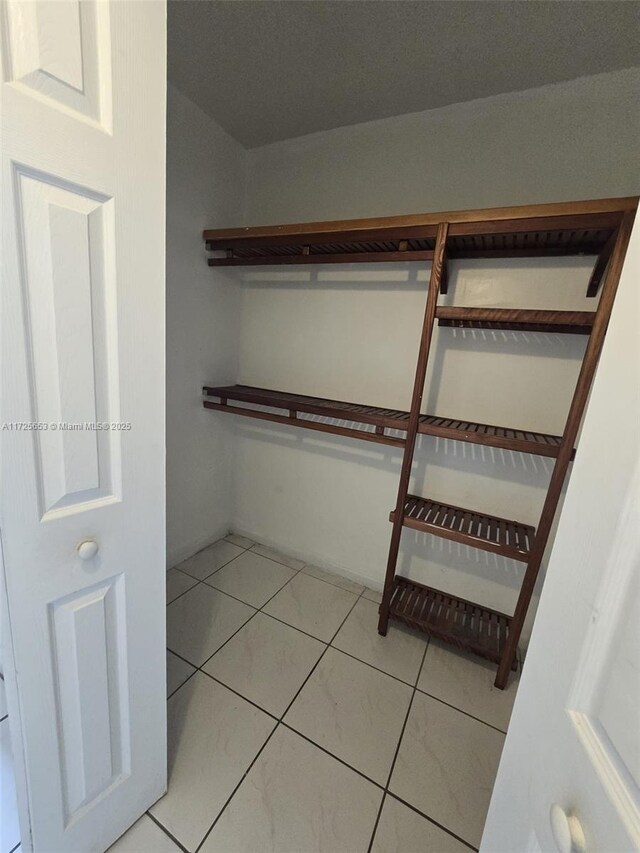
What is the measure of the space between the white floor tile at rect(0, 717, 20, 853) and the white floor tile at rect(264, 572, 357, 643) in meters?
0.95

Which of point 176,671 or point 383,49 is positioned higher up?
point 383,49

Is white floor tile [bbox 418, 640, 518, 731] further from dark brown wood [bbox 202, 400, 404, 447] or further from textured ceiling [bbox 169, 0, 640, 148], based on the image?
textured ceiling [bbox 169, 0, 640, 148]

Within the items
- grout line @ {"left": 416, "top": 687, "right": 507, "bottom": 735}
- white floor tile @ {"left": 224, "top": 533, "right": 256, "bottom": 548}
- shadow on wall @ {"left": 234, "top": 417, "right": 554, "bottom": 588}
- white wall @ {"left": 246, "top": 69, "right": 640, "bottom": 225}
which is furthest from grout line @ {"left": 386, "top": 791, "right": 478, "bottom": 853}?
white wall @ {"left": 246, "top": 69, "right": 640, "bottom": 225}

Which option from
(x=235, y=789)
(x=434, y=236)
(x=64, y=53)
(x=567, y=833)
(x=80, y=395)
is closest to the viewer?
(x=567, y=833)

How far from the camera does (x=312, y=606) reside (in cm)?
175

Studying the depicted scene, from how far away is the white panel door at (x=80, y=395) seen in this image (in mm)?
549

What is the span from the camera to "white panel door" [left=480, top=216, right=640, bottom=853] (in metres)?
0.32

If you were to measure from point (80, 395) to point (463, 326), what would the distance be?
4.60 feet

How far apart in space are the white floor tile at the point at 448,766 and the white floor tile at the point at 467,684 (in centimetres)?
5

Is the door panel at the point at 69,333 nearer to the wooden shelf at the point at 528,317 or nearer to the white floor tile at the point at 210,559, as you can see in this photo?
the wooden shelf at the point at 528,317

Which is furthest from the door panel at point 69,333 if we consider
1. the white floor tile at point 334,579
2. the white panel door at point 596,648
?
the white floor tile at point 334,579

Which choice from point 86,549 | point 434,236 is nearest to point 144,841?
point 86,549

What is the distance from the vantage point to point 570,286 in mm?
1333

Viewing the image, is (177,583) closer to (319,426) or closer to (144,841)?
(144,841)
